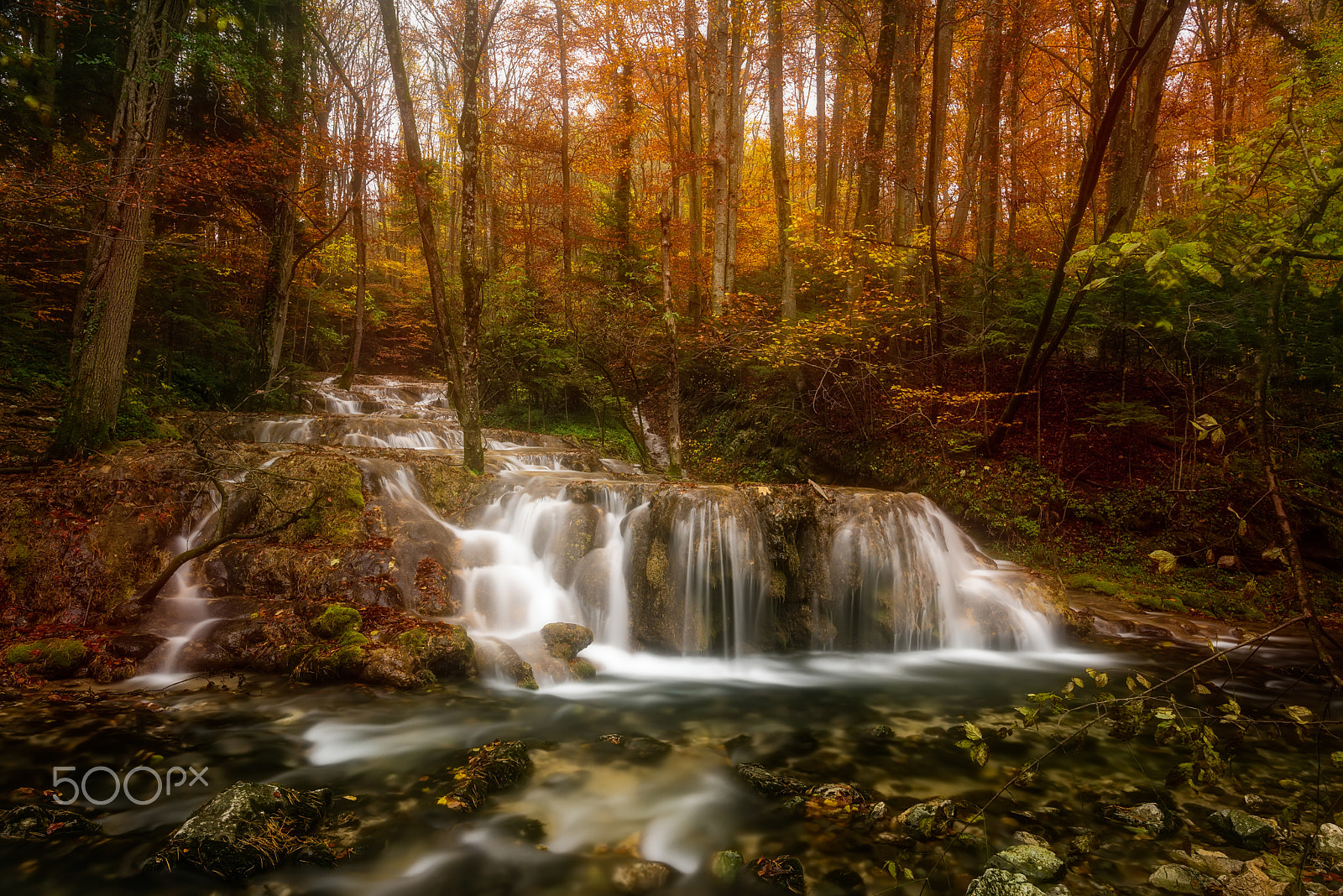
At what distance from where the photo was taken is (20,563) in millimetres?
6691

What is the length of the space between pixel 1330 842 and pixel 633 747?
4760 mm

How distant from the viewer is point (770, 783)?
4754 millimetres

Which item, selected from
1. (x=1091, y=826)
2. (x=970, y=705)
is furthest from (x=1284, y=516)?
(x=970, y=705)

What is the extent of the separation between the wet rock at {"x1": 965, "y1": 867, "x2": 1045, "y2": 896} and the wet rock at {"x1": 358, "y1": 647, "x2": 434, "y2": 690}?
18.0 ft

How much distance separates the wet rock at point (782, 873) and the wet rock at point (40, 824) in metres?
4.39

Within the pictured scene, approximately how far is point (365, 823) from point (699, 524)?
18.0ft

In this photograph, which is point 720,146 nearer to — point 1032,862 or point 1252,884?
point 1032,862

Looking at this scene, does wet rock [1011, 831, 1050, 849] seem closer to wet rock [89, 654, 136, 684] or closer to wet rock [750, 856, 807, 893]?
wet rock [750, 856, 807, 893]

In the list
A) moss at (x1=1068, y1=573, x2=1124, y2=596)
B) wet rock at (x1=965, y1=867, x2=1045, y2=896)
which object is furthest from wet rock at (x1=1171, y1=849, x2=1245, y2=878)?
moss at (x1=1068, y1=573, x2=1124, y2=596)

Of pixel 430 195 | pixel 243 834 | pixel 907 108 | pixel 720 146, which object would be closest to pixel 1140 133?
pixel 907 108

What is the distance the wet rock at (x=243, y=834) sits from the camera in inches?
139

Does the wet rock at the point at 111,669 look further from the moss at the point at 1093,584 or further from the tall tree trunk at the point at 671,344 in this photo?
the moss at the point at 1093,584

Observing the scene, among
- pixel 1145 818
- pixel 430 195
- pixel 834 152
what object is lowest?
pixel 1145 818

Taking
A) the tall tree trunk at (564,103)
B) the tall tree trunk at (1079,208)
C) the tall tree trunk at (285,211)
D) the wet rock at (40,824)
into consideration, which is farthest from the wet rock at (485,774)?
the tall tree trunk at (564,103)
